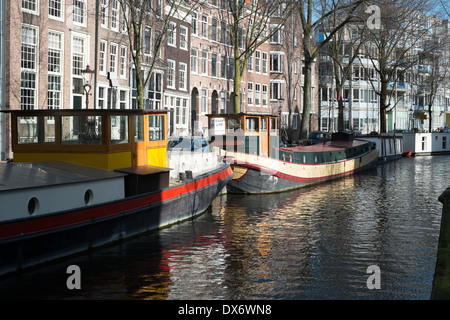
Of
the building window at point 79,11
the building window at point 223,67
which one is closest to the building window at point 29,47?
the building window at point 79,11

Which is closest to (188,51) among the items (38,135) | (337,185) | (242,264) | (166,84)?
(166,84)

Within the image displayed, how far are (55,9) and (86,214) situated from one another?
19.4 m

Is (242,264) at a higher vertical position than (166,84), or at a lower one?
lower

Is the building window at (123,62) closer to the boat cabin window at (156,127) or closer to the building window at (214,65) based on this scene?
the building window at (214,65)

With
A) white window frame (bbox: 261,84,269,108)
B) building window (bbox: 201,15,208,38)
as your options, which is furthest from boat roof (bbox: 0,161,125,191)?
white window frame (bbox: 261,84,269,108)

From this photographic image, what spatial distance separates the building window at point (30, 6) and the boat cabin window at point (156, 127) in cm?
1397

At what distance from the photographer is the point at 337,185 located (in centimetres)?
2927

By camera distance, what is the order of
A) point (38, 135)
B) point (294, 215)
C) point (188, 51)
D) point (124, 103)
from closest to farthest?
point (38, 135), point (294, 215), point (124, 103), point (188, 51)

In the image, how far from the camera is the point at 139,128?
1600 cm

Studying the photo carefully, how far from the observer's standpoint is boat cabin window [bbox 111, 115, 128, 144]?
15031mm

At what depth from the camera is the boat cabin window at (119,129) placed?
15031 mm

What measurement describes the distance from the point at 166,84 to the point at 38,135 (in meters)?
27.3
